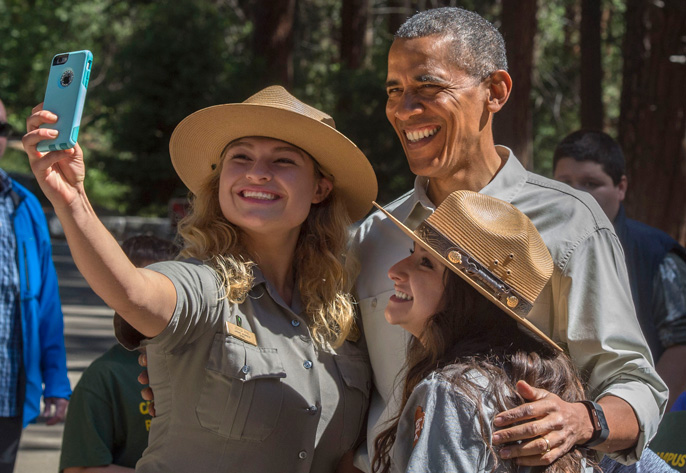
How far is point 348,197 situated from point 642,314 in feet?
6.02

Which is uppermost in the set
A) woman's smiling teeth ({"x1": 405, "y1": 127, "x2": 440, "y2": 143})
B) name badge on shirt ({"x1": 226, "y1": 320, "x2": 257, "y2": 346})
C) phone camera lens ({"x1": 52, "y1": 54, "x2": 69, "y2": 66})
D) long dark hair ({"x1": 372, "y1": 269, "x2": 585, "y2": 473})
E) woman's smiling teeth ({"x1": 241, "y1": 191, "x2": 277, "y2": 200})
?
phone camera lens ({"x1": 52, "y1": 54, "x2": 69, "y2": 66})

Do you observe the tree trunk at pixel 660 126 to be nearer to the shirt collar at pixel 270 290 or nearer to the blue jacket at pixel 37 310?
the blue jacket at pixel 37 310

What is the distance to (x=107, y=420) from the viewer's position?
137 inches

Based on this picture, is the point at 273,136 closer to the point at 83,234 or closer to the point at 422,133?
the point at 422,133

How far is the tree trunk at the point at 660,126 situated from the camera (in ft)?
22.3

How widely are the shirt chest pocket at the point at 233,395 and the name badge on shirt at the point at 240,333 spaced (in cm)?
2

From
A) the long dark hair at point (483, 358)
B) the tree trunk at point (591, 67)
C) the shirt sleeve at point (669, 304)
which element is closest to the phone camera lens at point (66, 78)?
the long dark hair at point (483, 358)

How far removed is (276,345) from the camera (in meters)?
2.67

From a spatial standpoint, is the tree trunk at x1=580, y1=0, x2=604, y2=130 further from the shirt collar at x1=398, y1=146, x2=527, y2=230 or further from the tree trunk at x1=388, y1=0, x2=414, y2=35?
the tree trunk at x1=388, y1=0, x2=414, y2=35

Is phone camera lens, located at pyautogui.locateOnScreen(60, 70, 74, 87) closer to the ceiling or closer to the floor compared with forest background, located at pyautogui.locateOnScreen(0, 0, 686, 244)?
closer to the ceiling

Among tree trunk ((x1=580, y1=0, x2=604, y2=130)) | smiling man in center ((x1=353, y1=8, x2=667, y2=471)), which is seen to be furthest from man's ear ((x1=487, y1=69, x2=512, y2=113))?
tree trunk ((x1=580, y1=0, x2=604, y2=130))

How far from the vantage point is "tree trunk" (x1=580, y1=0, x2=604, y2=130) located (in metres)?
10.3

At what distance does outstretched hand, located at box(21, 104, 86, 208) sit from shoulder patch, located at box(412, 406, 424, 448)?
98 cm

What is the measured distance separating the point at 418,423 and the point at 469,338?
344 mm
